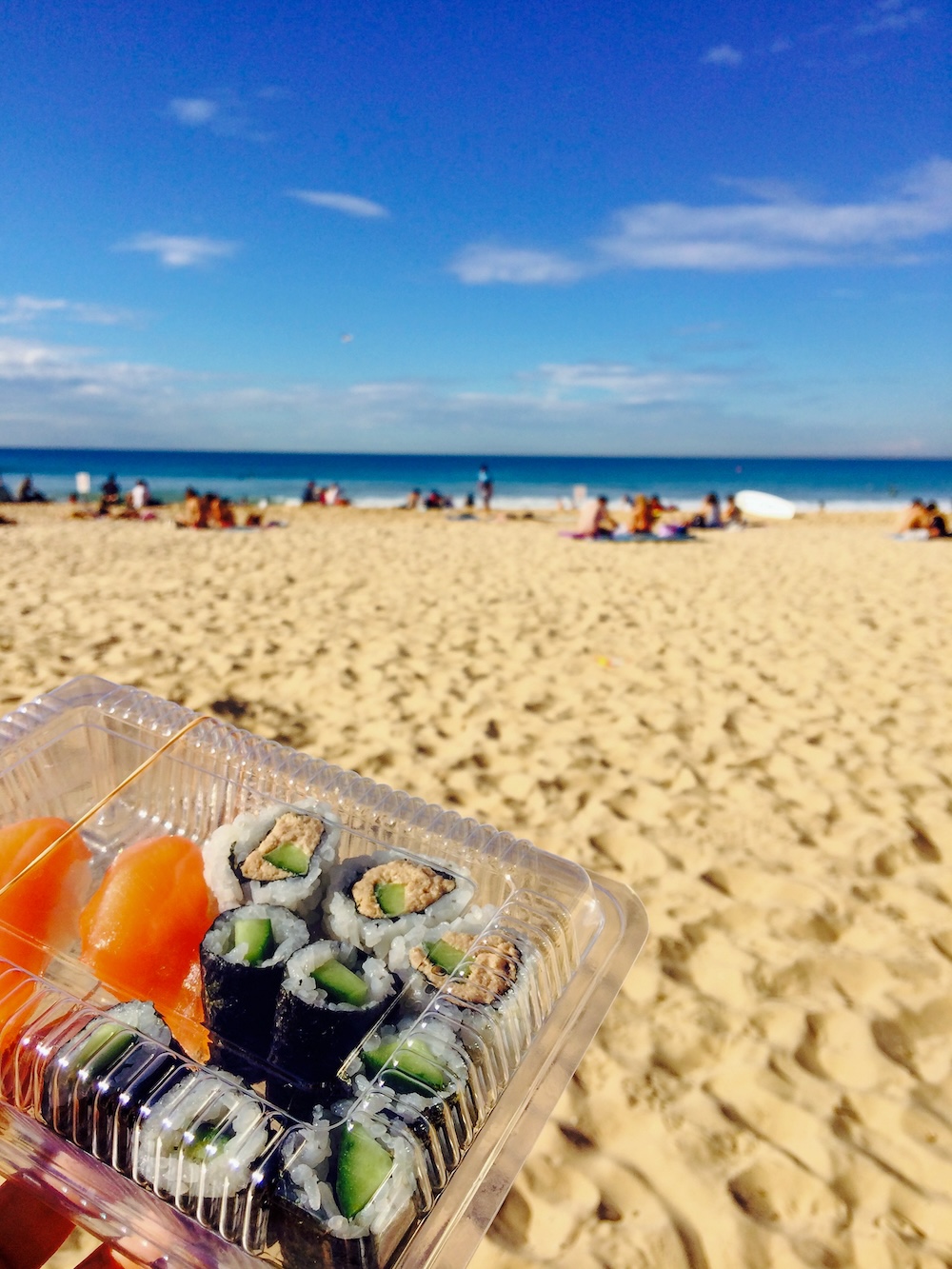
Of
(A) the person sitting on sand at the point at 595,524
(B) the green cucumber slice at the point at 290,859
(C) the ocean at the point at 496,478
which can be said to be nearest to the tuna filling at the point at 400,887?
(B) the green cucumber slice at the point at 290,859

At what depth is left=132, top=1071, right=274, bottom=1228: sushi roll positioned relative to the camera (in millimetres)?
994

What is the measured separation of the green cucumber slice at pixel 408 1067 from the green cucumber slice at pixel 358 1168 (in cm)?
9

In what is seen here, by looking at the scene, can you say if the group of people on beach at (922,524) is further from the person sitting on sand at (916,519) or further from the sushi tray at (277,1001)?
the sushi tray at (277,1001)

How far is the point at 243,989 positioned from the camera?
1293 mm

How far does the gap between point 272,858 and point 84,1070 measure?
0.46m

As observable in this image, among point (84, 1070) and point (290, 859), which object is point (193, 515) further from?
point (84, 1070)

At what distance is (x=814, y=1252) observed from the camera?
1554mm

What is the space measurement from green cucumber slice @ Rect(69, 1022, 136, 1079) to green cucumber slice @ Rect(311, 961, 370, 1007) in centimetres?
29

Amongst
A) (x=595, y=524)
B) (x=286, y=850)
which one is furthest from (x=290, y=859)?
(x=595, y=524)

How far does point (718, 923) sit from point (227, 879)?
1.75 meters

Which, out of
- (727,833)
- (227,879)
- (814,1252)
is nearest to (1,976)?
(227,879)

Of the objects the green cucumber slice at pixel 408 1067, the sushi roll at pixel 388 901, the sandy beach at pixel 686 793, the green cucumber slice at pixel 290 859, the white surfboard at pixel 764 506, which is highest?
the white surfboard at pixel 764 506

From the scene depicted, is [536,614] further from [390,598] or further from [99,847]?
[99,847]

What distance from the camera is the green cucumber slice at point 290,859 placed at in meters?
1.47
